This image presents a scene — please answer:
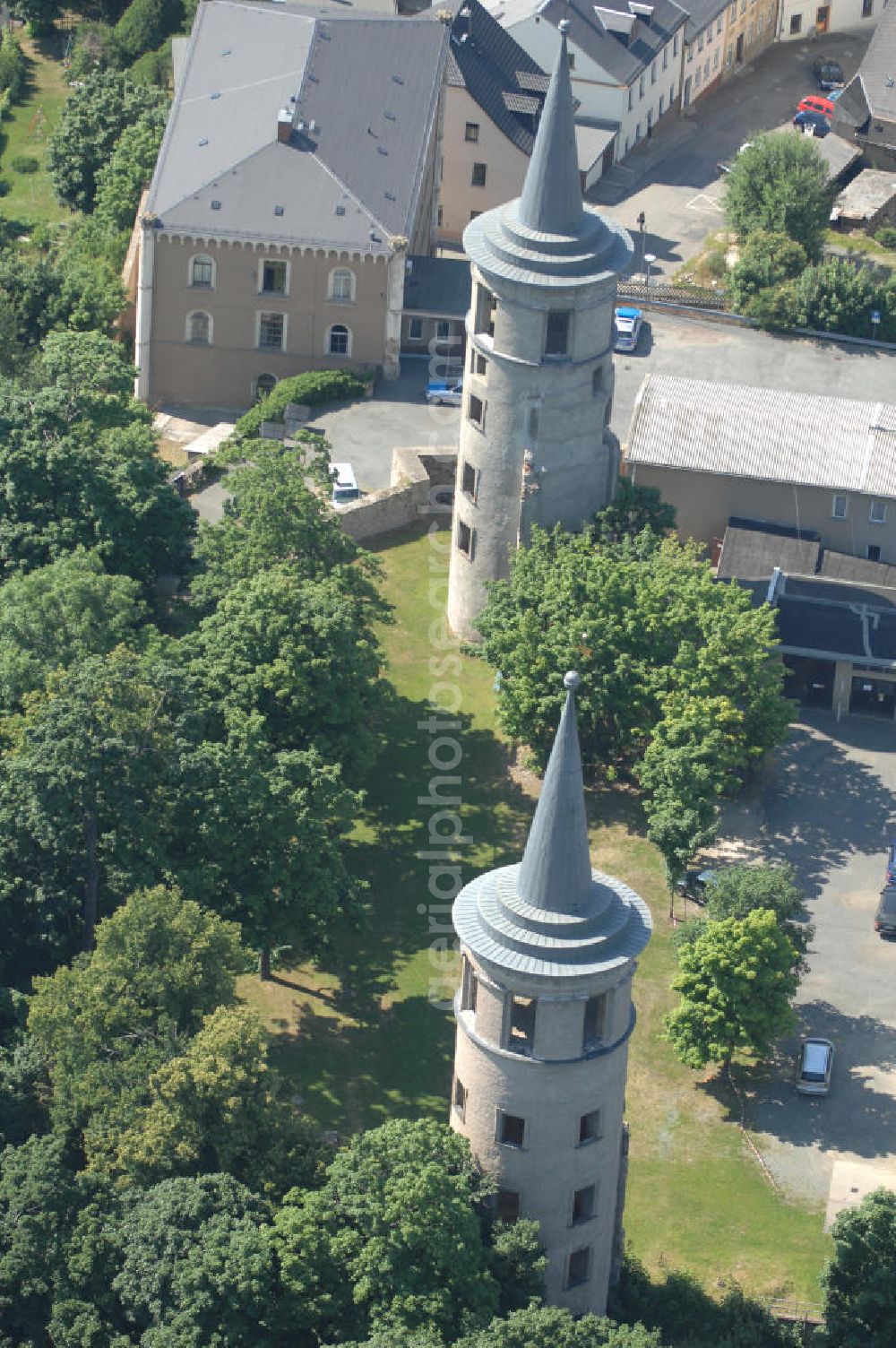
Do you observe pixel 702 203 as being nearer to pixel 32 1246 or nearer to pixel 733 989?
pixel 733 989

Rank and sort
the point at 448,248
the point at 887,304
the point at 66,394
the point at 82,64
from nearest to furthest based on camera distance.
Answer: the point at 66,394
the point at 887,304
the point at 448,248
the point at 82,64

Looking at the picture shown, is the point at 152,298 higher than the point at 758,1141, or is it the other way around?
the point at 152,298

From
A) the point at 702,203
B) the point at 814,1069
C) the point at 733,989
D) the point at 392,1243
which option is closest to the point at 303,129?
the point at 702,203

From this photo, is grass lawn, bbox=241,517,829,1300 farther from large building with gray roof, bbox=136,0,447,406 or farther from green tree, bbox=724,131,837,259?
green tree, bbox=724,131,837,259

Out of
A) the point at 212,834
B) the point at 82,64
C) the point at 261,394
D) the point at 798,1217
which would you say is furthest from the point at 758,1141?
the point at 82,64

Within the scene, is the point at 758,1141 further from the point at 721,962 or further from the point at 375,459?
the point at 375,459
